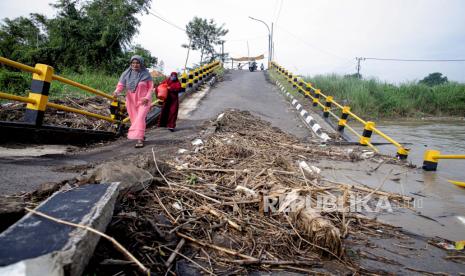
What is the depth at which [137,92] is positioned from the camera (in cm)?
539

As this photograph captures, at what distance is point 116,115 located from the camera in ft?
20.4

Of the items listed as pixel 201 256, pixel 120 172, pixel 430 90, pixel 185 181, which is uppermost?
Result: pixel 430 90

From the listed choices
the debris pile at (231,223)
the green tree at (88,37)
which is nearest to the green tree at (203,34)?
the green tree at (88,37)

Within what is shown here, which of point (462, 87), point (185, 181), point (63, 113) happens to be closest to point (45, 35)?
point (63, 113)

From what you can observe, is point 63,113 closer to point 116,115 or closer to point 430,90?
point 116,115

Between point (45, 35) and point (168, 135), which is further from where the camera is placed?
point (45, 35)

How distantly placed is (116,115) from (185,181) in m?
3.82

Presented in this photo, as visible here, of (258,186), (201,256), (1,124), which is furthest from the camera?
(1,124)

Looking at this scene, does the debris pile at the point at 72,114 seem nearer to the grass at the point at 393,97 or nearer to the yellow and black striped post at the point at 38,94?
the yellow and black striped post at the point at 38,94

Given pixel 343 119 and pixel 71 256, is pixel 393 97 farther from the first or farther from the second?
pixel 71 256

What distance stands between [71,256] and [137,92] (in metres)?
4.51

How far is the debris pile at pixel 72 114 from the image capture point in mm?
5262

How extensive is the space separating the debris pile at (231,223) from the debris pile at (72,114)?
328 cm

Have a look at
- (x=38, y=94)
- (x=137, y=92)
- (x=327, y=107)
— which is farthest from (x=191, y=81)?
(x=38, y=94)
